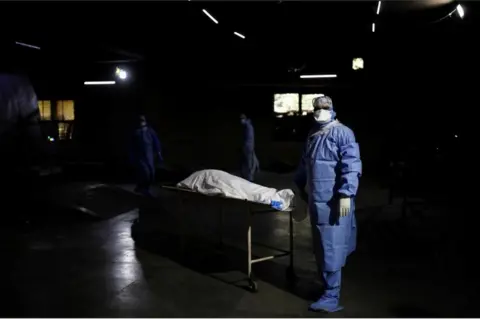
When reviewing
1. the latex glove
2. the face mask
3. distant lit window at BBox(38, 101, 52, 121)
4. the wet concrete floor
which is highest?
distant lit window at BBox(38, 101, 52, 121)

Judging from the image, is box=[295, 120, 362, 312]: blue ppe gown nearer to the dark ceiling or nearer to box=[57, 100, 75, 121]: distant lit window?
the dark ceiling

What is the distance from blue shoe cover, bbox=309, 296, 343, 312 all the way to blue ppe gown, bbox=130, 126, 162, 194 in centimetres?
774

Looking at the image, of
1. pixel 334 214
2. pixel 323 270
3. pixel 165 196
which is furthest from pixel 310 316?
pixel 165 196

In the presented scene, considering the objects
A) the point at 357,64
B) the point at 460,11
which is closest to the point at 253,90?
the point at 357,64

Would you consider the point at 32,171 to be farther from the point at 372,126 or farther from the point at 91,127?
the point at 372,126

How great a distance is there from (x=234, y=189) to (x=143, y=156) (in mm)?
6784

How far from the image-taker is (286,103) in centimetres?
1961

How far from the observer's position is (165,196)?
488 inches

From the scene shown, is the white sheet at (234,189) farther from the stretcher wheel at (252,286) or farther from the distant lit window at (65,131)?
the distant lit window at (65,131)

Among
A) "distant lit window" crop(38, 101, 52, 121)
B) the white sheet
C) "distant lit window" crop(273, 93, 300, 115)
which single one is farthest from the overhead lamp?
the white sheet

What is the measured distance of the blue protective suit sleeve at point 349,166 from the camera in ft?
16.2

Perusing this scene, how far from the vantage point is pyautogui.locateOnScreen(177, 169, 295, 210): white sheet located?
5.71 metres

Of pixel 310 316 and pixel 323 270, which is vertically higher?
pixel 323 270

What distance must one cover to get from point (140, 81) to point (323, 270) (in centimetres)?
1521
